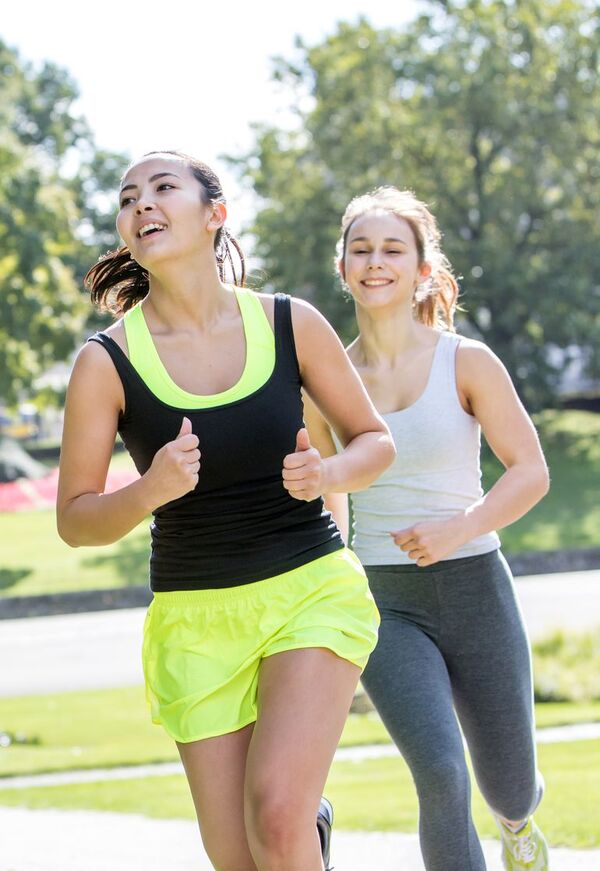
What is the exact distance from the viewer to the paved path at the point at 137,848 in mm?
4969

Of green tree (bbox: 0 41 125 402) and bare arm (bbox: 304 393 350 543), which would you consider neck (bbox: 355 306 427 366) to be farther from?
green tree (bbox: 0 41 125 402)

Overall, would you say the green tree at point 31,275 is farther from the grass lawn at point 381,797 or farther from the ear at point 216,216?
the ear at point 216,216

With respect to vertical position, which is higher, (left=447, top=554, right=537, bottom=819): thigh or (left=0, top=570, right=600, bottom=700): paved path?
(left=447, top=554, right=537, bottom=819): thigh

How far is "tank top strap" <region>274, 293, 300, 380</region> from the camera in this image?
121 inches

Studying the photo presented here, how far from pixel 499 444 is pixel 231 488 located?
119 centimetres

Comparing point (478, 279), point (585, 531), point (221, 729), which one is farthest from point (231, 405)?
point (478, 279)

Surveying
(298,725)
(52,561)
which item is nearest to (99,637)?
(52,561)

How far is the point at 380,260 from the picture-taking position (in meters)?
4.09

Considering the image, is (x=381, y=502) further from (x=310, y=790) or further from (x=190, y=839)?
(x=190, y=839)

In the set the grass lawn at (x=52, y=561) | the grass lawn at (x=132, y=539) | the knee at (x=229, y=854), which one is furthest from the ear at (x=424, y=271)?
the grass lawn at (x=132, y=539)

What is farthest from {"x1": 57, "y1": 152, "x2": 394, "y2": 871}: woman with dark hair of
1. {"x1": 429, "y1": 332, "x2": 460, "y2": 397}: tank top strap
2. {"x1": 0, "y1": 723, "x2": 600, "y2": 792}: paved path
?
{"x1": 0, "y1": 723, "x2": 600, "y2": 792}: paved path

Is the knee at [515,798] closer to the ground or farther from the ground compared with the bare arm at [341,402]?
closer to the ground

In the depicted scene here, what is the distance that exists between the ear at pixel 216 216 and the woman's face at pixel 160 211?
3 cm

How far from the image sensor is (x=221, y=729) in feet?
9.84
